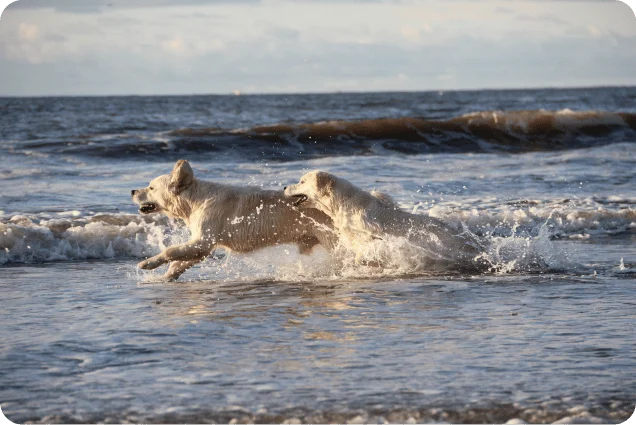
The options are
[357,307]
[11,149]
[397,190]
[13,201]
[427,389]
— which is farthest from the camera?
[11,149]

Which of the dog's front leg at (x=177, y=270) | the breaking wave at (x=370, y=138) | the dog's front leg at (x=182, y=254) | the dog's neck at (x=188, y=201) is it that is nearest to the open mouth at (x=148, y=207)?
the dog's neck at (x=188, y=201)

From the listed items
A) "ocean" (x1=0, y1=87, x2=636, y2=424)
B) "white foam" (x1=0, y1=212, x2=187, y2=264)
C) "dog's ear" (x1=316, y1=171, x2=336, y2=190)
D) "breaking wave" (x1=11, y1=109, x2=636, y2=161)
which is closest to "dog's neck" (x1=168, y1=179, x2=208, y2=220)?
"ocean" (x1=0, y1=87, x2=636, y2=424)

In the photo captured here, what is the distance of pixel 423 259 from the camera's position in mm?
9219

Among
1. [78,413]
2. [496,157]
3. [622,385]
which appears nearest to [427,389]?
[622,385]

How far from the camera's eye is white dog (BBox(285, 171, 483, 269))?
8.98 meters

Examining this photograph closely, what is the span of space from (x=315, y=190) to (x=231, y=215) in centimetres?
89

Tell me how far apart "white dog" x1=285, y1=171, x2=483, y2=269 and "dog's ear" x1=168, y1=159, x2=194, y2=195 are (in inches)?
40.4

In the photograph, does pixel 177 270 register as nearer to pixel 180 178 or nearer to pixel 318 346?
pixel 180 178

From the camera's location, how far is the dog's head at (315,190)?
8969mm

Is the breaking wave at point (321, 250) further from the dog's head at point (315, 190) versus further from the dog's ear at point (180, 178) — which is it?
the dog's ear at point (180, 178)

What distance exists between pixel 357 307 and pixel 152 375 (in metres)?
2.45

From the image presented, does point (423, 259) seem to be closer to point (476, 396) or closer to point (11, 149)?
point (476, 396)

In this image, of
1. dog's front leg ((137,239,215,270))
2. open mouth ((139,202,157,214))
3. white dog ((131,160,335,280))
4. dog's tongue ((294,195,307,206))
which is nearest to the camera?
dog's front leg ((137,239,215,270))

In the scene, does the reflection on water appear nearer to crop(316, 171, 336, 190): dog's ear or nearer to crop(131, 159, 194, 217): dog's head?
crop(131, 159, 194, 217): dog's head
